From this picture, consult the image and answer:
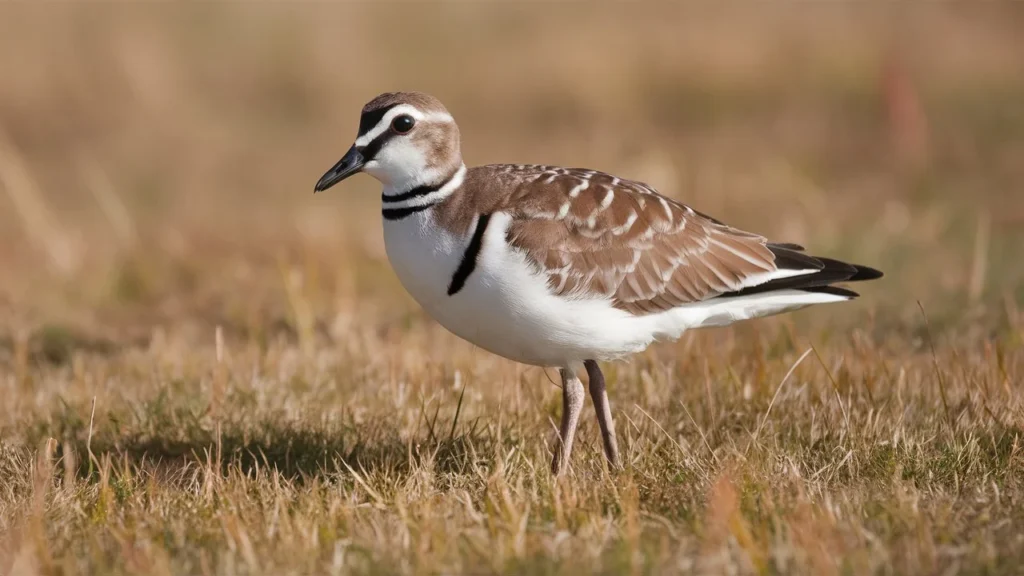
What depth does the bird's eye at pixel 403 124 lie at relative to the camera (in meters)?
4.76

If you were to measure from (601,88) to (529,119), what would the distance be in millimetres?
1105

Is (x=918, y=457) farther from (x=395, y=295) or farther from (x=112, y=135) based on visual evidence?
(x=112, y=135)

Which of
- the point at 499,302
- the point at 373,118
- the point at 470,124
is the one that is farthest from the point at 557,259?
the point at 470,124

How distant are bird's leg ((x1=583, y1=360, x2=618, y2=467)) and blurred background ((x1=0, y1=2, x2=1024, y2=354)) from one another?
149 inches

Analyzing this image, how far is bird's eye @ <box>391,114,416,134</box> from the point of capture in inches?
187

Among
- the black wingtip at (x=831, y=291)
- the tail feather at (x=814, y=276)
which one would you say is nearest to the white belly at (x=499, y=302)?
the tail feather at (x=814, y=276)

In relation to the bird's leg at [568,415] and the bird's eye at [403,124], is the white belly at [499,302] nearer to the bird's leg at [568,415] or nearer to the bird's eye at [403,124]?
the bird's leg at [568,415]

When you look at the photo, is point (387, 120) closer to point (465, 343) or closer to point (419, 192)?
point (419, 192)

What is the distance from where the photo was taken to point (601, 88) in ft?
55.6

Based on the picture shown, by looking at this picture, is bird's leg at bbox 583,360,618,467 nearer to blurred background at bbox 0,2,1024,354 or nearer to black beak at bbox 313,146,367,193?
black beak at bbox 313,146,367,193

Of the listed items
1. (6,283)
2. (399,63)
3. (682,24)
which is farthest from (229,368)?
(682,24)

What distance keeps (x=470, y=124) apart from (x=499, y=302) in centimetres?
1245

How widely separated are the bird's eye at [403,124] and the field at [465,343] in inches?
44.6

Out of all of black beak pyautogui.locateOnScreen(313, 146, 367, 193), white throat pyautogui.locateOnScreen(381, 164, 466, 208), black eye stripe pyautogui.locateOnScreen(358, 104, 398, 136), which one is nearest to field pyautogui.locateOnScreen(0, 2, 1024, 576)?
white throat pyautogui.locateOnScreen(381, 164, 466, 208)
